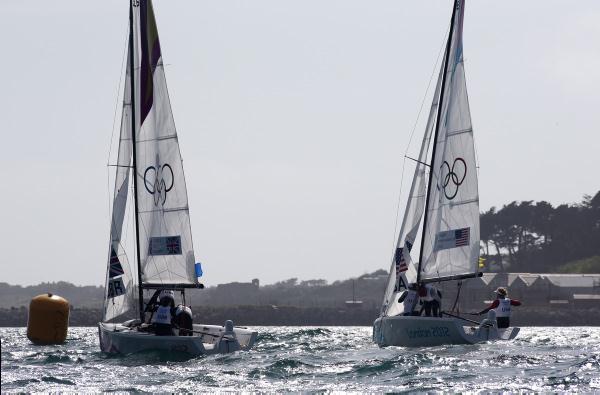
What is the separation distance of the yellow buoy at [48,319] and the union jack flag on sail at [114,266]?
2.16 metres

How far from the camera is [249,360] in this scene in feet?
100

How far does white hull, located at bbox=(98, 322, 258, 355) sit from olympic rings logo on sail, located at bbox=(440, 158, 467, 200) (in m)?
8.00

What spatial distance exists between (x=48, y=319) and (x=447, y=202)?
1299 centimetres

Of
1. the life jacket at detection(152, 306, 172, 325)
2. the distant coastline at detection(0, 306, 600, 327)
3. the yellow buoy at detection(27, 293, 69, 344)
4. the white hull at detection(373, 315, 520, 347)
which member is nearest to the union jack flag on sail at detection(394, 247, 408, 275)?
the white hull at detection(373, 315, 520, 347)

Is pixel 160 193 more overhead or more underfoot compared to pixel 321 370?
more overhead

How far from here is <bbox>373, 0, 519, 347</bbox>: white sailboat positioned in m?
37.2

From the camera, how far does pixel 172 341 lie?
30.9 metres

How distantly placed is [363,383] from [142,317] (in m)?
11.1

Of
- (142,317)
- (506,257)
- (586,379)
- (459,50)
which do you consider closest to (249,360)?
(142,317)

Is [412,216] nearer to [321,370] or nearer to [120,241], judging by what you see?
[120,241]

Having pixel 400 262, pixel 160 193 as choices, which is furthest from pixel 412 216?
pixel 160 193

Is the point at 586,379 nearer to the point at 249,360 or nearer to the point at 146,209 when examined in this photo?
the point at 249,360

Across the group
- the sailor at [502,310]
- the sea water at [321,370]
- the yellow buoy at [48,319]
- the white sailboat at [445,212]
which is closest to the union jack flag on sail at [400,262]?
the white sailboat at [445,212]

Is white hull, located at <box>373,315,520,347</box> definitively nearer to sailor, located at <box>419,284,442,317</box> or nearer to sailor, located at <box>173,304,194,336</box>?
sailor, located at <box>419,284,442,317</box>
